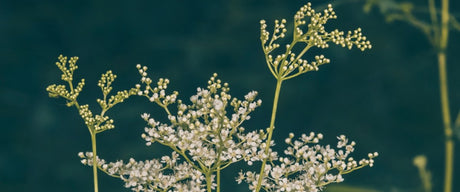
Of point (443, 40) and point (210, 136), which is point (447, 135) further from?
point (210, 136)

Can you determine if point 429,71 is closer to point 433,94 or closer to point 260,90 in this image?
point 433,94

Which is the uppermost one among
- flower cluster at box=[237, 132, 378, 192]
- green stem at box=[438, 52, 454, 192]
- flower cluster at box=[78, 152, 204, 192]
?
green stem at box=[438, 52, 454, 192]

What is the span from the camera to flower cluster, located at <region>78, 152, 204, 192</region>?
793 mm

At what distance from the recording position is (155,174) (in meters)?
0.80

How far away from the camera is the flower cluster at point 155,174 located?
2.60 feet

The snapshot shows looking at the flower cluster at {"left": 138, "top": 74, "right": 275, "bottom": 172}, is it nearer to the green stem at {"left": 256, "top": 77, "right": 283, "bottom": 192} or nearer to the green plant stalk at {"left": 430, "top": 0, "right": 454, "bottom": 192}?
the green stem at {"left": 256, "top": 77, "right": 283, "bottom": 192}

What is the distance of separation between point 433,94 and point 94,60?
80.8 inches

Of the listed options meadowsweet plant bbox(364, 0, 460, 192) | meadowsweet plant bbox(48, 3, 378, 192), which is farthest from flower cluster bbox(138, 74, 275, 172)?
meadowsweet plant bbox(364, 0, 460, 192)

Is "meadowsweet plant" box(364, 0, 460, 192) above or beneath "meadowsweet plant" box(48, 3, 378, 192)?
above

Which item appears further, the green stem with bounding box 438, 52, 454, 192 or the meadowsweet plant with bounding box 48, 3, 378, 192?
the green stem with bounding box 438, 52, 454, 192

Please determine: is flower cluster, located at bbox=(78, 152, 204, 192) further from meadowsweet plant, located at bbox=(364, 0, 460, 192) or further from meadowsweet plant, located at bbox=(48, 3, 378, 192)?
meadowsweet plant, located at bbox=(364, 0, 460, 192)

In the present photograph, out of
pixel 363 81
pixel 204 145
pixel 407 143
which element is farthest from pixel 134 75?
pixel 204 145

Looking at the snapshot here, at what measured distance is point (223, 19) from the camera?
3.85 metres

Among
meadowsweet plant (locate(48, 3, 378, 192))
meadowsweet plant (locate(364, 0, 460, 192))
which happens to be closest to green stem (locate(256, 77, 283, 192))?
meadowsweet plant (locate(48, 3, 378, 192))
